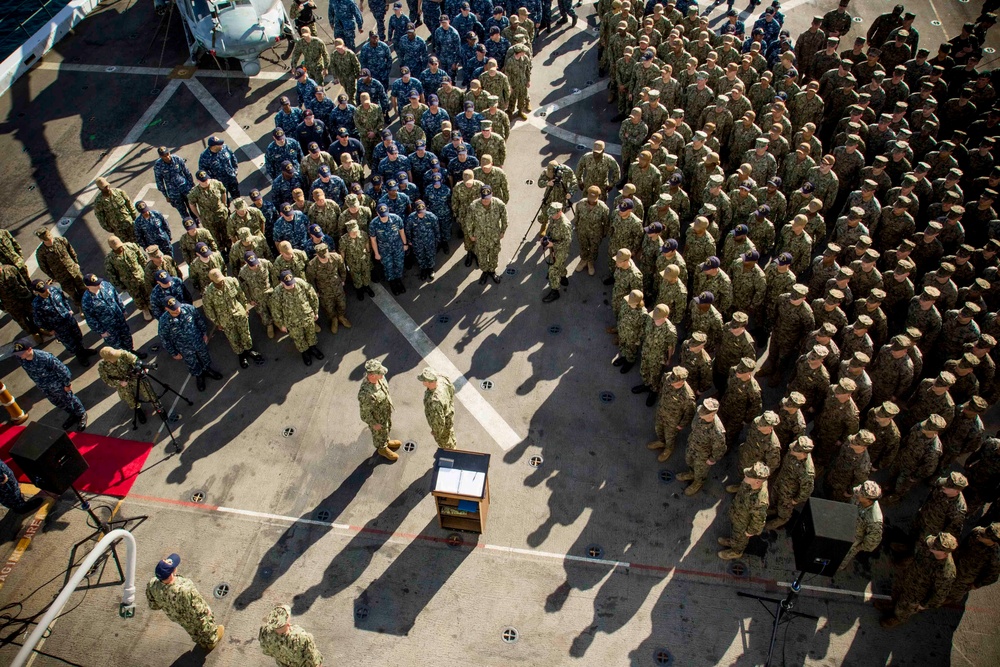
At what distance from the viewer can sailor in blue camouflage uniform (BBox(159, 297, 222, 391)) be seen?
11.1 metres

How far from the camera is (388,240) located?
12578 millimetres

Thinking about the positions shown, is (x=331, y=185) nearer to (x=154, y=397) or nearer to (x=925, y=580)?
(x=154, y=397)

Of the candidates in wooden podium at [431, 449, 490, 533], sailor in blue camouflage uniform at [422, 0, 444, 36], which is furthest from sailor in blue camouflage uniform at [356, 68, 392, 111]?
wooden podium at [431, 449, 490, 533]

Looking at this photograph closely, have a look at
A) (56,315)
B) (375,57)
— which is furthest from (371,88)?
(56,315)

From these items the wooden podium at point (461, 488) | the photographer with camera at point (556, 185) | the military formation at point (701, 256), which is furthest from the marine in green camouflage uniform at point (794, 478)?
the photographer with camera at point (556, 185)

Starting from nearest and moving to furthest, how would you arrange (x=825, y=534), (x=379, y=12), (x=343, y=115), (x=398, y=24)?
(x=825, y=534), (x=343, y=115), (x=398, y=24), (x=379, y=12)

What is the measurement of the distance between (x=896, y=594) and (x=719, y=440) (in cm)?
285

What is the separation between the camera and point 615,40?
1714 cm

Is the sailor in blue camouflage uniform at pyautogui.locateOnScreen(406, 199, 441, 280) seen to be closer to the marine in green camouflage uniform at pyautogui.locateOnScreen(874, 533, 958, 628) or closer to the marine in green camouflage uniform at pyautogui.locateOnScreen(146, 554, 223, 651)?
the marine in green camouflage uniform at pyautogui.locateOnScreen(146, 554, 223, 651)

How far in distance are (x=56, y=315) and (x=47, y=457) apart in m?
3.35

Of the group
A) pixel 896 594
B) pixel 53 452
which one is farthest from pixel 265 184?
pixel 896 594

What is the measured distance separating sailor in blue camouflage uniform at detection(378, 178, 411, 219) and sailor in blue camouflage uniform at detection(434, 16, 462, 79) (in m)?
6.12

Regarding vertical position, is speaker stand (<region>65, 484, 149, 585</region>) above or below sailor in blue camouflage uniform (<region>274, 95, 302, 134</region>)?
below

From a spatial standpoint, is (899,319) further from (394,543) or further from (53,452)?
(53,452)
